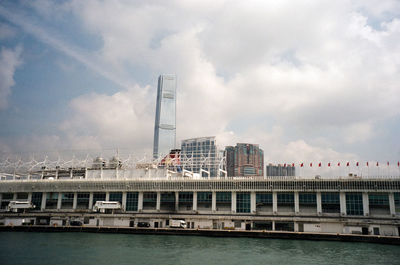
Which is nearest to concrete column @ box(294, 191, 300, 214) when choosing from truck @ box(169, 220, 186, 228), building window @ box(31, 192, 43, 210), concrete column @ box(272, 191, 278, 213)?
concrete column @ box(272, 191, 278, 213)

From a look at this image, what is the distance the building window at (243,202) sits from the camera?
105 m

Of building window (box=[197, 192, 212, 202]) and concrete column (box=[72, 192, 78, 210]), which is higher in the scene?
building window (box=[197, 192, 212, 202])

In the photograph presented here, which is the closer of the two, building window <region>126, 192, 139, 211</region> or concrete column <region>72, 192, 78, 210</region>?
building window <region>126, 192, 139, 211</region>

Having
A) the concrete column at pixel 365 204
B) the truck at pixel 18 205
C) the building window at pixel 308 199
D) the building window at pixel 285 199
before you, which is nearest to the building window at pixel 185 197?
the building window at pixel 285 199

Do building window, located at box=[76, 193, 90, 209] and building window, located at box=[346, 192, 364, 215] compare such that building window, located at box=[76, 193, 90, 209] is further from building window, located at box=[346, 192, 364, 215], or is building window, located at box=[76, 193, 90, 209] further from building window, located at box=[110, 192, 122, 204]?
building window, located at box=[346, 192, 364, 215]

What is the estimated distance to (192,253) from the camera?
61094mm

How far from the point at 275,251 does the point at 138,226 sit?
→ 52.7 metres

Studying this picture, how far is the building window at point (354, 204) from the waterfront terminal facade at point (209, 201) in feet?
0.84

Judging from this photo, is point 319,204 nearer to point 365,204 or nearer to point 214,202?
point 365,204

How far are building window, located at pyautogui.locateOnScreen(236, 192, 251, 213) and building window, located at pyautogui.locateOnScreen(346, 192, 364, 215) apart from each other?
91.7 feet

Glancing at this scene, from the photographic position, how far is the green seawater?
176 ft

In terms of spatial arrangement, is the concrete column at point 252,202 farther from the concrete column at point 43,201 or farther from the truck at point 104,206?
the concrete column at point 43,201

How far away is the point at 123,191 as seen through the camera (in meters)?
117

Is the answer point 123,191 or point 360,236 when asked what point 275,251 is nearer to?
point 360,236
